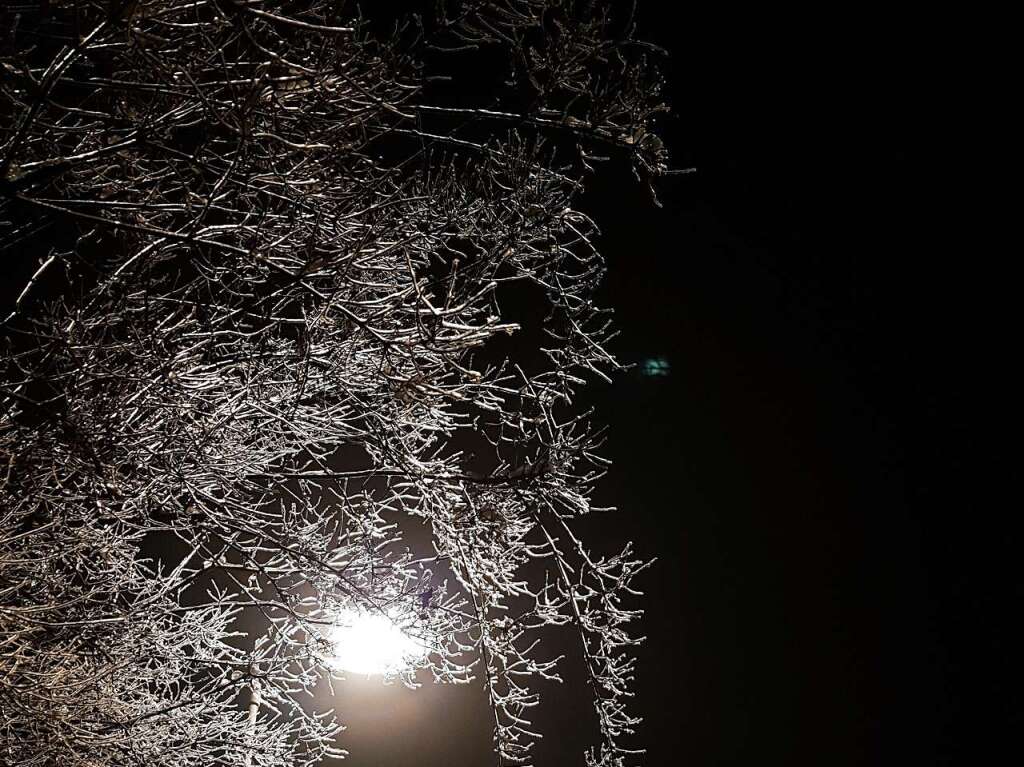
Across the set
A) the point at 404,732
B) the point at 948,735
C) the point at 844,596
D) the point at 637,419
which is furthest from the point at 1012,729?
the point at 404,732

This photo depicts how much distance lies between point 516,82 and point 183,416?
71.3 inches

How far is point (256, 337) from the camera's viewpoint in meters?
4.25

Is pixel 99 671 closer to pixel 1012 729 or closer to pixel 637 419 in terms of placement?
pixel 637 419

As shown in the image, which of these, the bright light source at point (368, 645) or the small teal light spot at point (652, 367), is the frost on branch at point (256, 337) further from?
the small teal light spot at point (652, 367)

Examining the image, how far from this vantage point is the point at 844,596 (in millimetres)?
9539

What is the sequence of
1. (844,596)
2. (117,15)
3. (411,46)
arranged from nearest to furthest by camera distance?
1. (117,15)
2. (411,46)
3. (844,596)

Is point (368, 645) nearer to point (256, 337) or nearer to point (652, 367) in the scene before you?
point (256, 337)

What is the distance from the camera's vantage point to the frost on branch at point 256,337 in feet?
9.38

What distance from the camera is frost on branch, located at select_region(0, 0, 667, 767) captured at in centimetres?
286

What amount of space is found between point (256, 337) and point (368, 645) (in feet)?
5.07

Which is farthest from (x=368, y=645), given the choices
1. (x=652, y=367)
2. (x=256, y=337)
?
(x=652, y=367)

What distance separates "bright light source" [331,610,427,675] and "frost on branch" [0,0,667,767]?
0.10 meters

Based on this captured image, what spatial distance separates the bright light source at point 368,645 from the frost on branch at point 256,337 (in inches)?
4.0

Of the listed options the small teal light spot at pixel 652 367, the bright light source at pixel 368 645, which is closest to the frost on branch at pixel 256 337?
the bright light source at pixel 368 645
